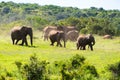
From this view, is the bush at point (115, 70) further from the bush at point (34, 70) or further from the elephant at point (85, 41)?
the elephant at point (85, 41)

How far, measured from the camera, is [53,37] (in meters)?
37.3

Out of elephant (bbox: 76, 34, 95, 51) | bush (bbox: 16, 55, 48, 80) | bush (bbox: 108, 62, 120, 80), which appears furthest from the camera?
elephant (bbox: 76, 34, 95, 51)

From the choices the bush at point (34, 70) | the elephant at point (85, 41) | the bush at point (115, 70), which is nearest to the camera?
the bush at point (34, 70)

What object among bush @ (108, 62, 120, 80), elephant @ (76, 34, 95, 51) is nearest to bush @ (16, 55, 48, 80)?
A: bush @ (108, 62, 120, 80)

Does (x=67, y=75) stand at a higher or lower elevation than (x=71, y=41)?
higher

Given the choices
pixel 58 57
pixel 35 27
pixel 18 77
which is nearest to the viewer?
pixel 18 77

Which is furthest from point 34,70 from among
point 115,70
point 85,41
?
point 85,41

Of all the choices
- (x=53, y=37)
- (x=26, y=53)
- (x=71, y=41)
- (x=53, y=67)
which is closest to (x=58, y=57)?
(x=26, y=53)

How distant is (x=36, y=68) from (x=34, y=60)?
0.31 m

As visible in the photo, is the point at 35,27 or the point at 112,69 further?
the point at 35,27

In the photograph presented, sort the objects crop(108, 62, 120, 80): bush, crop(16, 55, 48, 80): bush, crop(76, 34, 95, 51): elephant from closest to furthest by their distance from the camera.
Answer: crop(16, 55, 48, 80): bush → crop(108, 62, 120, 80): bush → crop(76, 34, 95, 51): elephant

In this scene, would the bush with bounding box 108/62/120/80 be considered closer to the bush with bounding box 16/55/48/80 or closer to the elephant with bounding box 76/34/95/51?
the bush with bounding box 16/55/48/80

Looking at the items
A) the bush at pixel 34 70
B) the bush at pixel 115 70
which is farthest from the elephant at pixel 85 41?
the bush at pixel 34 70

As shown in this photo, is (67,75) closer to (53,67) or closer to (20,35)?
(53,67)
